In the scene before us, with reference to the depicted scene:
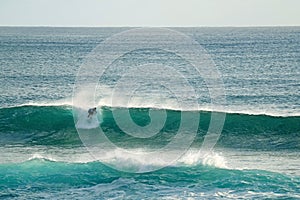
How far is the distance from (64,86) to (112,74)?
10.4 metres

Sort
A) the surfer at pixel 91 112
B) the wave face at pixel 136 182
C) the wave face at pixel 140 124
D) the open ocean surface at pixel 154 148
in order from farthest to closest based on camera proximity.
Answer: the surfer at pixel 91 112 → the wave face at pixel 140 124 → the open ocean surface at pixel 154 148 → the wave face at pixel 136 182

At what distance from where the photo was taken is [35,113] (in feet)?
88.7

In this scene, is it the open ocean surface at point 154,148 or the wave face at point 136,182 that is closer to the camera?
the wave face at point 136,182

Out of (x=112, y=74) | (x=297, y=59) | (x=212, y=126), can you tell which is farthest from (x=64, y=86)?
(x=297, y=59)

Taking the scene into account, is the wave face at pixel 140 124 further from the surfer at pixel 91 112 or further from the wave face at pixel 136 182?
the wave face at pixel 136 182

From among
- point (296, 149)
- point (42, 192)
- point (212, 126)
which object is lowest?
point (42, 192)

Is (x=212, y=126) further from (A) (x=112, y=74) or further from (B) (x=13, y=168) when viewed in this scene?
(A) (x=112, y=74)

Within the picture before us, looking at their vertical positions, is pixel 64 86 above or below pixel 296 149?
above

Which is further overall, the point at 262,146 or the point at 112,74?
the point at 112,74

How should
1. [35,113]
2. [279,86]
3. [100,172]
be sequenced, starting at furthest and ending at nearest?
[279,86], [35,113], [100,172]

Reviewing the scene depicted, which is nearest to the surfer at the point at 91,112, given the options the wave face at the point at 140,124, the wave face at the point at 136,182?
the wave face at the point at 140,124

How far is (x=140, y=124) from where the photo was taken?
25844mm

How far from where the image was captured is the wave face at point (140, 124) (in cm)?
2273

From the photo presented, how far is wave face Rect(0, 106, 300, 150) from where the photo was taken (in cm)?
2273
